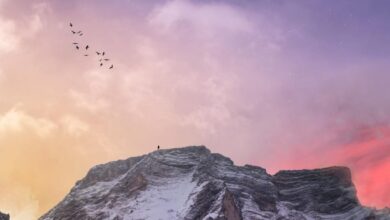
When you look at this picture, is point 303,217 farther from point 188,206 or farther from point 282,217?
point 188,206

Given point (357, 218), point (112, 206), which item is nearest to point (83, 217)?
point (112, 206)

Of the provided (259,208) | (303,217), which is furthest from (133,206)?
(303,217)

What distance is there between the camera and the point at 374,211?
196500mm

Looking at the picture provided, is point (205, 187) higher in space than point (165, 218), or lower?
higher

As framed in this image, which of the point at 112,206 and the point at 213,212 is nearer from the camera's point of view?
the point at 213,212

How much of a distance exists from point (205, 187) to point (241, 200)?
11.2 metres

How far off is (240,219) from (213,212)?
785cm

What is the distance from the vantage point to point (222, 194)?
19038 centimetres

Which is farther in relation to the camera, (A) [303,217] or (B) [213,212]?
(A) [303,217]

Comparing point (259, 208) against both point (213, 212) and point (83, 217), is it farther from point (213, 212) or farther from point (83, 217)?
point (83, 217)

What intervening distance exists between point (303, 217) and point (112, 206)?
54.0 meters

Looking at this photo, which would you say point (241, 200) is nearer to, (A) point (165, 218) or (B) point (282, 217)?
(B) point (282, 217)

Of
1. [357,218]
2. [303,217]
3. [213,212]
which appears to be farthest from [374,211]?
[213,212]

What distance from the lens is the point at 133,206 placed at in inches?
7800
